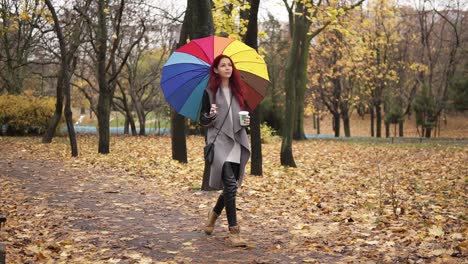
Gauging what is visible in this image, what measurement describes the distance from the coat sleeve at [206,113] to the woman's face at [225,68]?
301 mm

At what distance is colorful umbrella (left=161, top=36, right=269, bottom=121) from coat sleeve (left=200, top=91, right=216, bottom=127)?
8.1 inches

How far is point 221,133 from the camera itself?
5.50 m

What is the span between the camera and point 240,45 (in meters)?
5.99

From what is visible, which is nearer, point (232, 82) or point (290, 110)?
point (232, 82)

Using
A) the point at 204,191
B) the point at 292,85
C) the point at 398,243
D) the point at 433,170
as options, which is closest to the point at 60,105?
the point at 292,85

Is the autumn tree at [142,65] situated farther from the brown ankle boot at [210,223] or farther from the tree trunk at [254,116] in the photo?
the brown ankle boot at [210,223]

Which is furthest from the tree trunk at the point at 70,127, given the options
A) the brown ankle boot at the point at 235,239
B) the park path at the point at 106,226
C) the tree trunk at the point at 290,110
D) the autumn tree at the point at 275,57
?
the autumn tree at the point at 275,57

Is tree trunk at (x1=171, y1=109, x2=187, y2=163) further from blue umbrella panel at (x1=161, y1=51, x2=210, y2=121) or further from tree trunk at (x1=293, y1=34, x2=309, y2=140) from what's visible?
tree trunk at (x1=293, y1=34, x2=309, y2=140)

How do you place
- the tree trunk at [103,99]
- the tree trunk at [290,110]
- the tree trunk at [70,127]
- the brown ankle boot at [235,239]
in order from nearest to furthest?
the brown ankle boot at [235,239]
the tree trunk at [290,110]
the tree trunk at [70,127]
the tree trunk at [103,99]

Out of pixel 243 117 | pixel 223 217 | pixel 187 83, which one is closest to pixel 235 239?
pixel 243 117

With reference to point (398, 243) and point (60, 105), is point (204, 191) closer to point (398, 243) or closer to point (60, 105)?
point (398, 243)

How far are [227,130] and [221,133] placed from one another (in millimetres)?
78

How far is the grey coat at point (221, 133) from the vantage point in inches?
214

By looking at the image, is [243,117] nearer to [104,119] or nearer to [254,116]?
[254,116]
